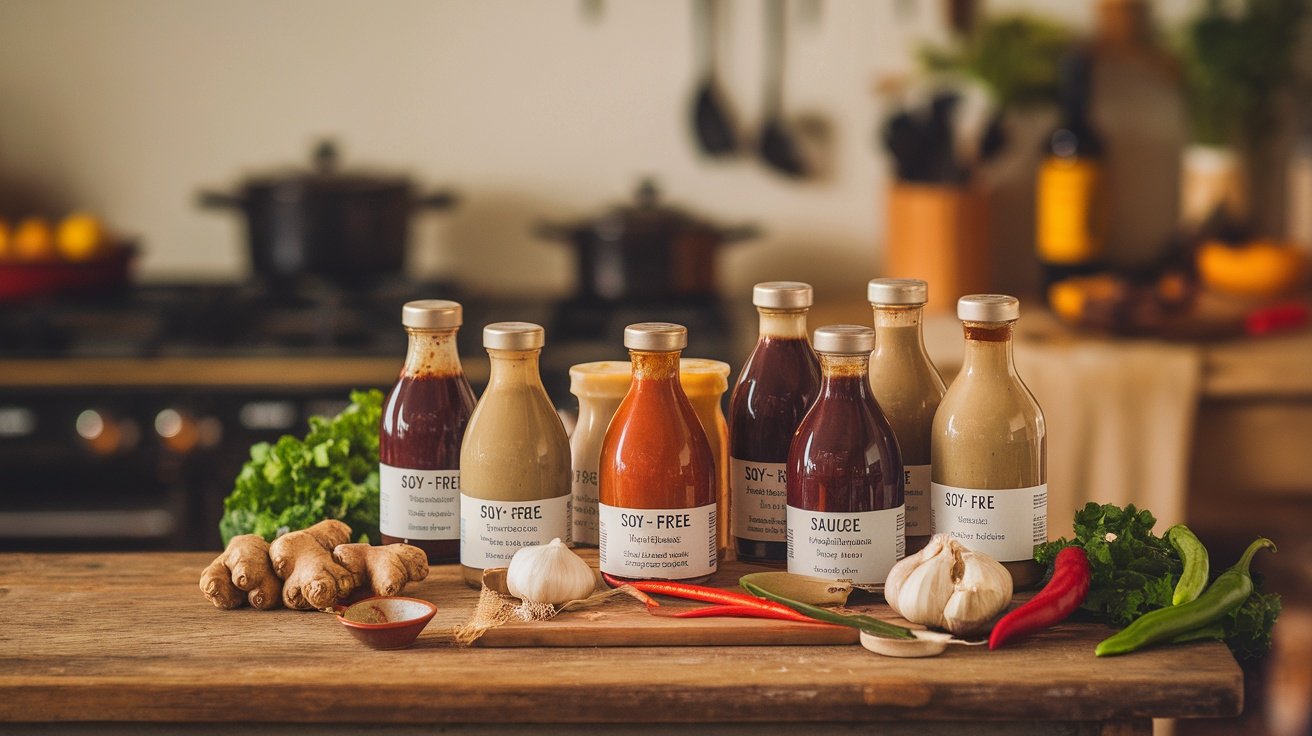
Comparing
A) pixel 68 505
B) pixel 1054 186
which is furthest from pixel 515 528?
pixel 1054 186

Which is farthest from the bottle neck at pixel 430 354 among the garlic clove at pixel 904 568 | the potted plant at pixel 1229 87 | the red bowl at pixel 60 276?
the potted plant at pixel 1229 87

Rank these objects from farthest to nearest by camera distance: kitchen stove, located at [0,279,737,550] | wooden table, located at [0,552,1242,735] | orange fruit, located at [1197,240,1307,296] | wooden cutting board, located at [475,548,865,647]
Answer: orange fruit, located at [1197,240,1307,296], kitchen stove, located at [0,279,737,550], wooden cutting board, located at [475,548,865,647], wooden table, located at [0,552,1242,735]

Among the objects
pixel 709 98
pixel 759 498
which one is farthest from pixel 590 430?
pixel 709 98

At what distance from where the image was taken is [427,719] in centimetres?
105

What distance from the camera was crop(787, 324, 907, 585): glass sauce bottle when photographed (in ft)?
3.88

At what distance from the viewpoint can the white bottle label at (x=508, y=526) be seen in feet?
4.14

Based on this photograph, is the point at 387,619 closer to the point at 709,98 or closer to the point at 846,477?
the point at 846,477

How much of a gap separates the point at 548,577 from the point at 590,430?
0.19 m

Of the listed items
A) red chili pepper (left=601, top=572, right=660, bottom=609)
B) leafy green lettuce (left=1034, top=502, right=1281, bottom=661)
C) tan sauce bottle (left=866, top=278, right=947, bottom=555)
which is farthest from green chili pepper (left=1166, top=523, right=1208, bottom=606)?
red chili pepper (left=601, top=572, right=660, bottom=609)

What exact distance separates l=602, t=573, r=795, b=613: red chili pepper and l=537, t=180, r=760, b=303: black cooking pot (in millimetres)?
1633

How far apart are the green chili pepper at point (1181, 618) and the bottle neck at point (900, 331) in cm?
32

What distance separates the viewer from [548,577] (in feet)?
3.92

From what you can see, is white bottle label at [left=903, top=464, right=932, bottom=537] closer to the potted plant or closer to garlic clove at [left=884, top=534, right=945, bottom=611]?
garlic clove at [left=884, top=534, right=945, bottom=611]

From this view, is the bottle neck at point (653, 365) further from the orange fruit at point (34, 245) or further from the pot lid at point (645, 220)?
the orange fruit at point (34, 245)
